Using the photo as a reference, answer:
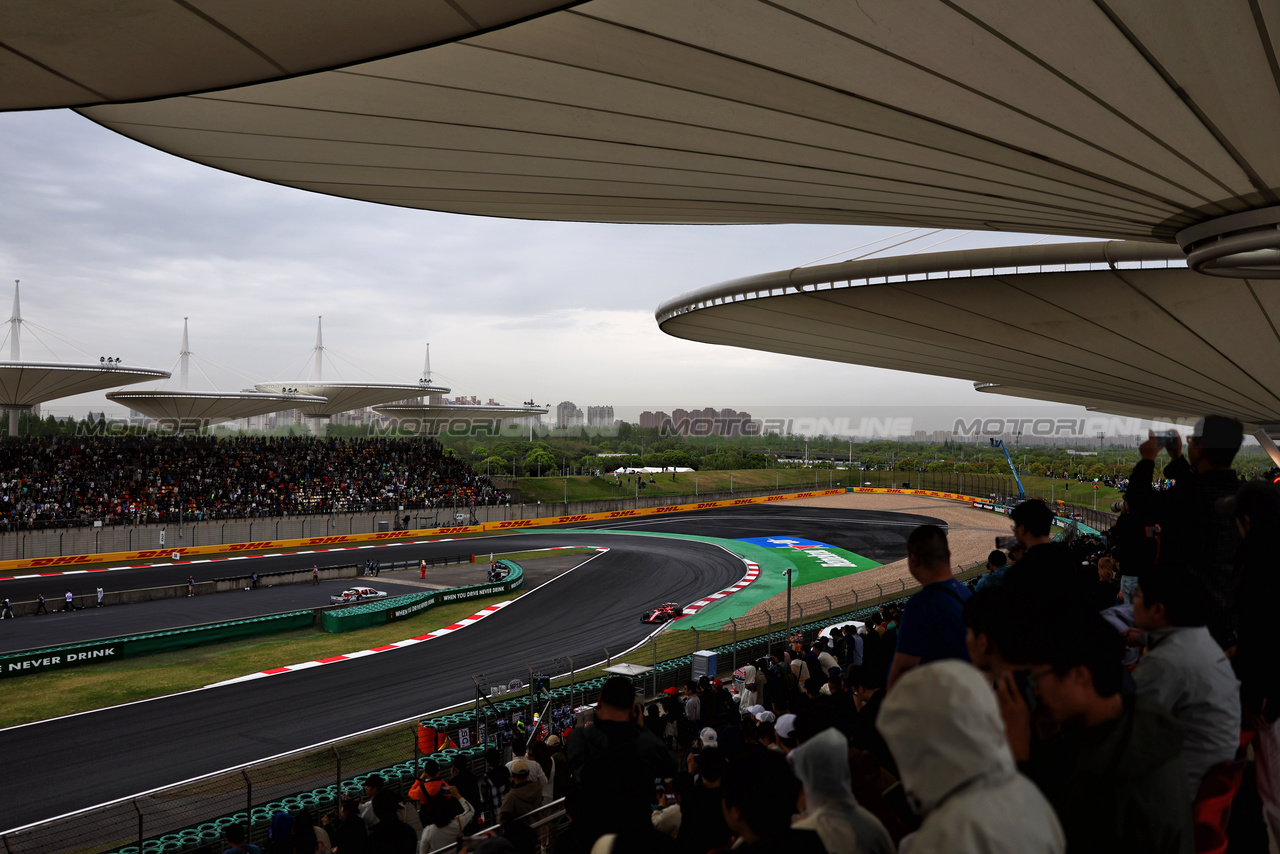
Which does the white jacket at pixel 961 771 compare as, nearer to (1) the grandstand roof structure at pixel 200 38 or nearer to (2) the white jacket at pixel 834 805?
(2) the white jacket at pixel 834 805

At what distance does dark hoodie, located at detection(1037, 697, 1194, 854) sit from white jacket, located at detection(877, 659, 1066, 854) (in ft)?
1.76

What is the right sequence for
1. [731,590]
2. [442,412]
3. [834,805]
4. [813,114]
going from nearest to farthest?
[834,805] < [813,114] < [731,590] < [442,412]

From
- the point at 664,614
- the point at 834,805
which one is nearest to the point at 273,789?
the point at 834,805

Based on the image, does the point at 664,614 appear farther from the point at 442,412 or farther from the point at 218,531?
the point at 442,412

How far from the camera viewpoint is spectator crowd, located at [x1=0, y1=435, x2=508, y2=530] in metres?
38.2

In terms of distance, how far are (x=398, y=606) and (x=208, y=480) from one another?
2471 cm

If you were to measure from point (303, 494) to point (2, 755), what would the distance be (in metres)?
32.4

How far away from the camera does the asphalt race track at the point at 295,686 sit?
46.2 feet

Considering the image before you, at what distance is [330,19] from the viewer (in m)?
3.42

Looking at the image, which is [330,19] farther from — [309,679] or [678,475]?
[678,475]

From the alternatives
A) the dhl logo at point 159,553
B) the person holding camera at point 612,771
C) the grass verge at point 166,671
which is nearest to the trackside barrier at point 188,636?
the grass verge at point 166,671

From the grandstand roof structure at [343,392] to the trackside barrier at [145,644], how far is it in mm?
33475

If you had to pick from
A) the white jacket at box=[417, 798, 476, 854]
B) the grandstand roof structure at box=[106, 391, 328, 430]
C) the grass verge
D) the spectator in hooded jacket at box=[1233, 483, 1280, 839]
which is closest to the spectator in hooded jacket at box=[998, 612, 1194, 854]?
the spectator in hooded jacket at box=[1233, 483, 1280, 839]

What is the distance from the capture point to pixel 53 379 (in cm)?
4556
